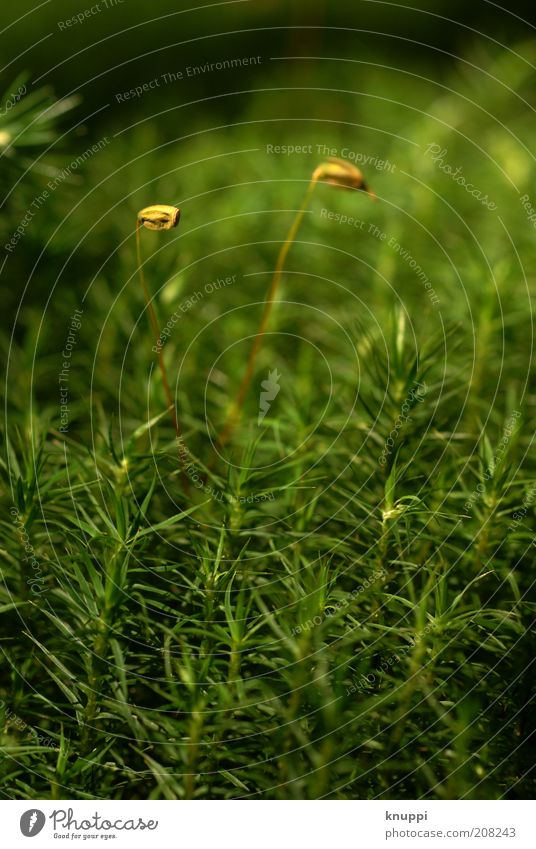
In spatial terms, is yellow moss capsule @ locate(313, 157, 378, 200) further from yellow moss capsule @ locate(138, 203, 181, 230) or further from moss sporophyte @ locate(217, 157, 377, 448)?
yellow moss capsule @ locate(138, 203, 181, 230)

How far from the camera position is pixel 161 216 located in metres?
0.58

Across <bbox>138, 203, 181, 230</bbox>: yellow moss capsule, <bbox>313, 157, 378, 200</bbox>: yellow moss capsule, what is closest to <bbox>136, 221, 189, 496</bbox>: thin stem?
<bbox>138, 203, 181, 230</bbox>: yellow moss capsule

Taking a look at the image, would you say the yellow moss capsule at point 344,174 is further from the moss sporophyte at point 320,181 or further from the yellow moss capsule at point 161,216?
the yellow moss capsule at point 161,216

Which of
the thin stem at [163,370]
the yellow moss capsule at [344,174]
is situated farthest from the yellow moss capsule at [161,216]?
the yellow moss capsule at [344,174]

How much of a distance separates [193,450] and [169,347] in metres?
0.14

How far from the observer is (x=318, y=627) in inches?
19.7

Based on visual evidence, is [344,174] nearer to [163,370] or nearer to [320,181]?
[320,181]

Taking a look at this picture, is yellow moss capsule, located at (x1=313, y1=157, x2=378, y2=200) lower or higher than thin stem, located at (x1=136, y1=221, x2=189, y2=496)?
higher

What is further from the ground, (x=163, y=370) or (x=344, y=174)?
(x=344, y=174)

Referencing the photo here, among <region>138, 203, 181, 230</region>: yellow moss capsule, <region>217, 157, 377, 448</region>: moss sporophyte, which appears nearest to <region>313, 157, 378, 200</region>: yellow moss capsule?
<region>217, 157, 377, 448</region>: moss sporophyte

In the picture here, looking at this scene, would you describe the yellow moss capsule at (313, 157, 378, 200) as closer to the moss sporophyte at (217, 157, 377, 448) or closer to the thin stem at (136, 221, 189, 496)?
the moss sporophyte at (217, 157, 377, 448)

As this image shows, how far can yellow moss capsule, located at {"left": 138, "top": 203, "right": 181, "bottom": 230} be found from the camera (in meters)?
0.57

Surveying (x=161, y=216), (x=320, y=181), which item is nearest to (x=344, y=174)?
(x=320, y=181)
